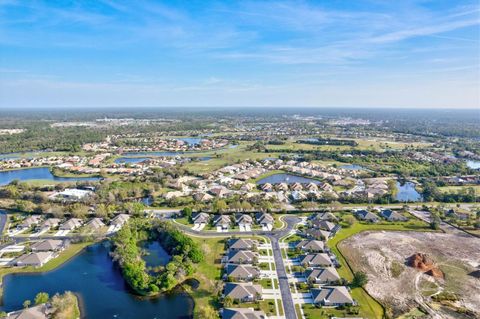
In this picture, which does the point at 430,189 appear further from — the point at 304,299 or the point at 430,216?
the point at 304,299

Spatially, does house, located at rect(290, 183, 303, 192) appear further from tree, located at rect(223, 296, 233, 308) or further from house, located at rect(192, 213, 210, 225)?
tree, located at rect(223, 296, 233, 308)

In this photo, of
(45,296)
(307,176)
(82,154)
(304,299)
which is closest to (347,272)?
(304,299)

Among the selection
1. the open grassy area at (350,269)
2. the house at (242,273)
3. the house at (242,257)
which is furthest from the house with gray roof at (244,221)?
the house at (242,273)

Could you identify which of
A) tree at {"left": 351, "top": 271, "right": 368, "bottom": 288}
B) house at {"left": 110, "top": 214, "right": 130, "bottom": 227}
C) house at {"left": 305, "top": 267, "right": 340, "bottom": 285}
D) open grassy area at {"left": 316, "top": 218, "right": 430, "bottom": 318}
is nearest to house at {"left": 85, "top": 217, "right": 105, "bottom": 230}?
house at {"left": 110, "top": 214, "right": 130, "bottom": 227}

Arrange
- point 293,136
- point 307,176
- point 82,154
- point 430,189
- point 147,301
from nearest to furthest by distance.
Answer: point 147,301 < point 430,189 < point 307,176 < point 82,154 < point 293,136

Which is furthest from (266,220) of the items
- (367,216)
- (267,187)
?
(267,187)

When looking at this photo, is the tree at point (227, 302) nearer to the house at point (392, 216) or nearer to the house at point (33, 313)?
the house at point (33, 313)
